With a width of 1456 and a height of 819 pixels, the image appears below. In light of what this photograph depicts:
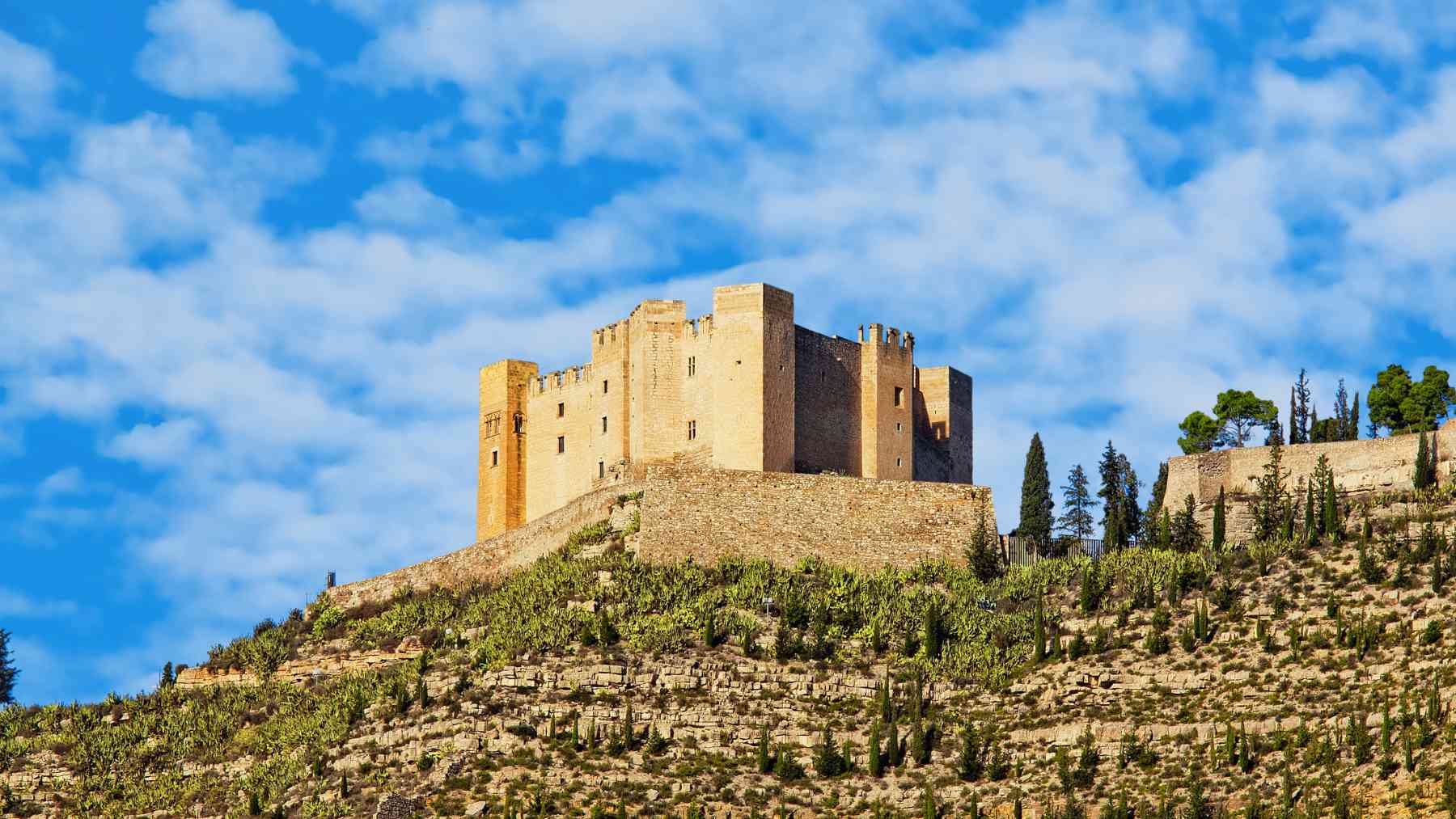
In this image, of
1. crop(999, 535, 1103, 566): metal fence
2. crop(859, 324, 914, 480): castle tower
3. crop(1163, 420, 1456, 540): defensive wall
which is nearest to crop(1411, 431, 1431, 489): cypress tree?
crop(1163, 420, 1456, 540): defensive wall

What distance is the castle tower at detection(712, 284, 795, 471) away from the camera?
254 ft

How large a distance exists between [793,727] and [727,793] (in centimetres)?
344

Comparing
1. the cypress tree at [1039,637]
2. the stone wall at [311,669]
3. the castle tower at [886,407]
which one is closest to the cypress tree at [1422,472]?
the cypress tree at [1039,637]

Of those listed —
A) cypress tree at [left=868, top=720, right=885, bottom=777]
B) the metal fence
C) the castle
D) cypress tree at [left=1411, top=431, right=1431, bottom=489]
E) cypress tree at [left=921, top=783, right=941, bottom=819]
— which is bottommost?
cypress tree at [left=921, top=783, right=941, bottom=819]

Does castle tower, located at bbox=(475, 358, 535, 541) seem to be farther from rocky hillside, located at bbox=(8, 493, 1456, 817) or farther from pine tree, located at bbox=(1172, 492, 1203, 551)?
pine tree, located at bbox=(1172, 492, 1203, 551)

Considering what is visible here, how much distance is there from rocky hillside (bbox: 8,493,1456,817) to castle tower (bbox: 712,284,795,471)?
6.13m

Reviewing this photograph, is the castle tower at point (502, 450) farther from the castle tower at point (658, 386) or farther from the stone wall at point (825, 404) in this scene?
the stone wall at point (825, 404)

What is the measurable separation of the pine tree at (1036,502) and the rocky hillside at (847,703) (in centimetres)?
341

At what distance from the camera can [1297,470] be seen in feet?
246

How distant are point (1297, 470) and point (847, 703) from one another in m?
18.2

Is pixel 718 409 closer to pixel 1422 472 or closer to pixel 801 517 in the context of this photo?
pixel 801 517

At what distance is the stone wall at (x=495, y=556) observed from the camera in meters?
76.1

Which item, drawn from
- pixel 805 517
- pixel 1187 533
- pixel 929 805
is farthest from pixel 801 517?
pixel 929 805

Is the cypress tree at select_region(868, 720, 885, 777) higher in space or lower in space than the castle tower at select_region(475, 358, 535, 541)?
lower
